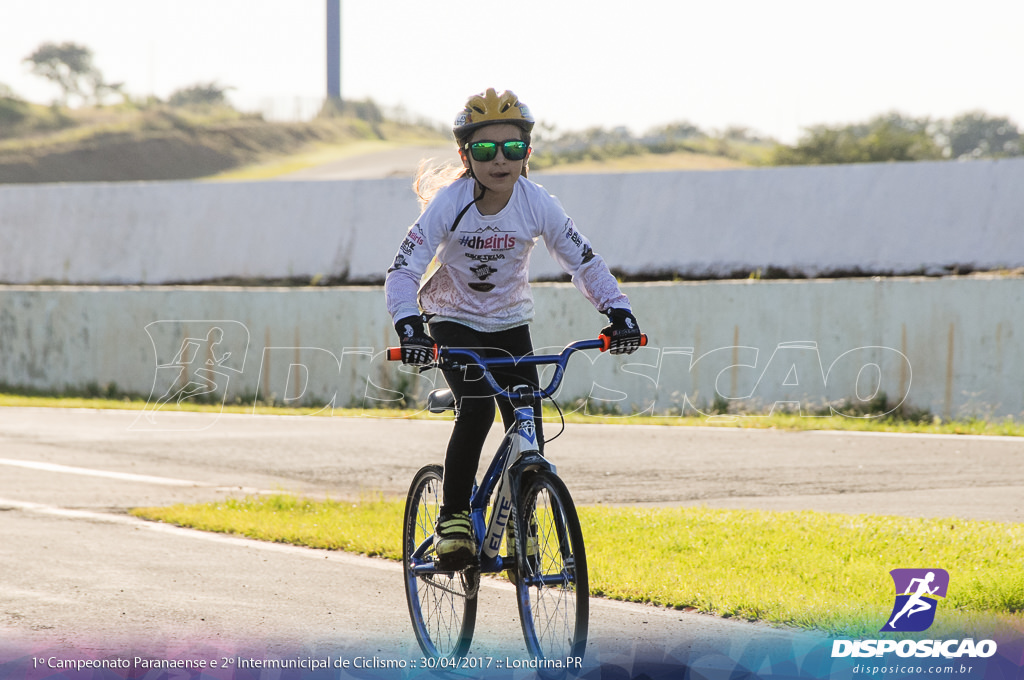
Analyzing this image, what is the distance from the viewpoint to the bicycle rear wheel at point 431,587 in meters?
5.01

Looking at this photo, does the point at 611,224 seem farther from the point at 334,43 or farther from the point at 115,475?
the point at 334,43

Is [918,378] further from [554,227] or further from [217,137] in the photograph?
[217,137]

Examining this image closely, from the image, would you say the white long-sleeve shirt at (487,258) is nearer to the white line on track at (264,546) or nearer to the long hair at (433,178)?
the long hair at (433,178)

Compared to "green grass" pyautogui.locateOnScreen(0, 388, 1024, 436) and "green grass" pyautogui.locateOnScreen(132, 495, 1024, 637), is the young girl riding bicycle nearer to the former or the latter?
"green grass" pyautogui.locateOnScreen(132, 495, 1024, 637)

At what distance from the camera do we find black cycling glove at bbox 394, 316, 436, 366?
14.6 feet

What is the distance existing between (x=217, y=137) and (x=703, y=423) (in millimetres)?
61858

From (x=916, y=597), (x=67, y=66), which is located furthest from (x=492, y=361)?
(x=67, y=66)

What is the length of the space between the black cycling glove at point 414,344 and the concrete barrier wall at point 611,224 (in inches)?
597

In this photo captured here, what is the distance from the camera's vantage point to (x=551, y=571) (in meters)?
4.41

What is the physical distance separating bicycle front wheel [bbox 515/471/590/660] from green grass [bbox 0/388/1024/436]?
30.4ft

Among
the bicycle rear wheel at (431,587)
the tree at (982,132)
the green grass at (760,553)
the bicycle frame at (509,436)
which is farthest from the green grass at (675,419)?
the tree at (982,132)

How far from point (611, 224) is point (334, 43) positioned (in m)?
39.2

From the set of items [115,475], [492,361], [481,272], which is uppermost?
[481,272]

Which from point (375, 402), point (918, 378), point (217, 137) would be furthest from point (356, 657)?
point (217, 137)
